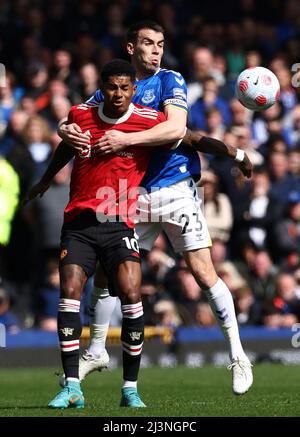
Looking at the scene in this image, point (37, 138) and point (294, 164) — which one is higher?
point (37, 138)

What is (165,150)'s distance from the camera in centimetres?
1005

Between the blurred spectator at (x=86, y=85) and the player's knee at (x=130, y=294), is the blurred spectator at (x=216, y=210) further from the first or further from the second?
the player's knee at (x=130, y=294)

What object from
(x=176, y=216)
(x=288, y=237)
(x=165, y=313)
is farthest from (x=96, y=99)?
(x=288, y=237)

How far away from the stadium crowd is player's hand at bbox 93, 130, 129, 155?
605cm

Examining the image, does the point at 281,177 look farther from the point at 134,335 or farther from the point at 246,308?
the point at 134,335

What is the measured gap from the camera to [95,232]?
Answer: 9031 mm

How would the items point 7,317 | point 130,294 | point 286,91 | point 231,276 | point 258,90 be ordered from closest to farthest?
1. point 130,294
2. point 258,90
3. point 7,317
4. point 231,276
5. point 286,91

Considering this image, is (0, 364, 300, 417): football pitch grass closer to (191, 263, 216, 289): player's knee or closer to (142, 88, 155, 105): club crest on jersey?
(191, 263, 216, 289): player's knee

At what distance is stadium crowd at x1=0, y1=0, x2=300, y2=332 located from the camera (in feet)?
50.6

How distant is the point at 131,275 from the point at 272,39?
42.5 ft

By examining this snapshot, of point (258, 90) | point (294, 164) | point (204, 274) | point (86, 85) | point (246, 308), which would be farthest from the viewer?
point (294, 164)

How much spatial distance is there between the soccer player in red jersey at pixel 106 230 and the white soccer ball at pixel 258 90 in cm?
127

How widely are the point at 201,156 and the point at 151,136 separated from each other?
7934 millimetres
